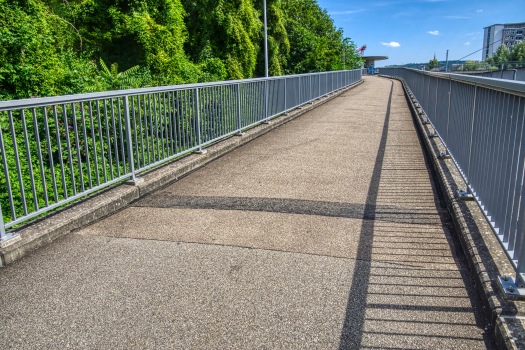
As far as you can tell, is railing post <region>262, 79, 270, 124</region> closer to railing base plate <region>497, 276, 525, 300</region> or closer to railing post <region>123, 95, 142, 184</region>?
railing post <region>123, 95, 142, 184</region>

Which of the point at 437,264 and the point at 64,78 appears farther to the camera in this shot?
the point at 64,78

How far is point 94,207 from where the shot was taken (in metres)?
4.73

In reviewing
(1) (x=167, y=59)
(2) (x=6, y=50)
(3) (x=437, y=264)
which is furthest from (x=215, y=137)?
(1) (x=167, y=59)

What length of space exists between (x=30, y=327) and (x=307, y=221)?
281 centimetres

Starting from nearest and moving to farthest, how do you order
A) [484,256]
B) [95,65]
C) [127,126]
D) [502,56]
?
1. [484,256]
2. [127,126]
3. [95,65]
4. [502,56]

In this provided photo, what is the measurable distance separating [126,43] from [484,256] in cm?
2504

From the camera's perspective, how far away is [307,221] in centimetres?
465

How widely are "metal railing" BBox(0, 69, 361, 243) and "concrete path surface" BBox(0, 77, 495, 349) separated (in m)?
0.59

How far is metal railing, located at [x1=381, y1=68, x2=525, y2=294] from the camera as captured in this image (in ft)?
9.78

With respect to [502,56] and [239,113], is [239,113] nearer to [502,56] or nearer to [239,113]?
[239,113]

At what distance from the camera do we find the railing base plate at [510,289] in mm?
2752

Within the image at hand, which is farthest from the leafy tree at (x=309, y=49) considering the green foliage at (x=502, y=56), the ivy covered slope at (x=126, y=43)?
the green foliage at (x=502, y=56)

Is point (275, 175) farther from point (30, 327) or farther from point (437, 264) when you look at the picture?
point (30, 327)

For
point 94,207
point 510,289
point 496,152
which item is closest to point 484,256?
point 510,289
